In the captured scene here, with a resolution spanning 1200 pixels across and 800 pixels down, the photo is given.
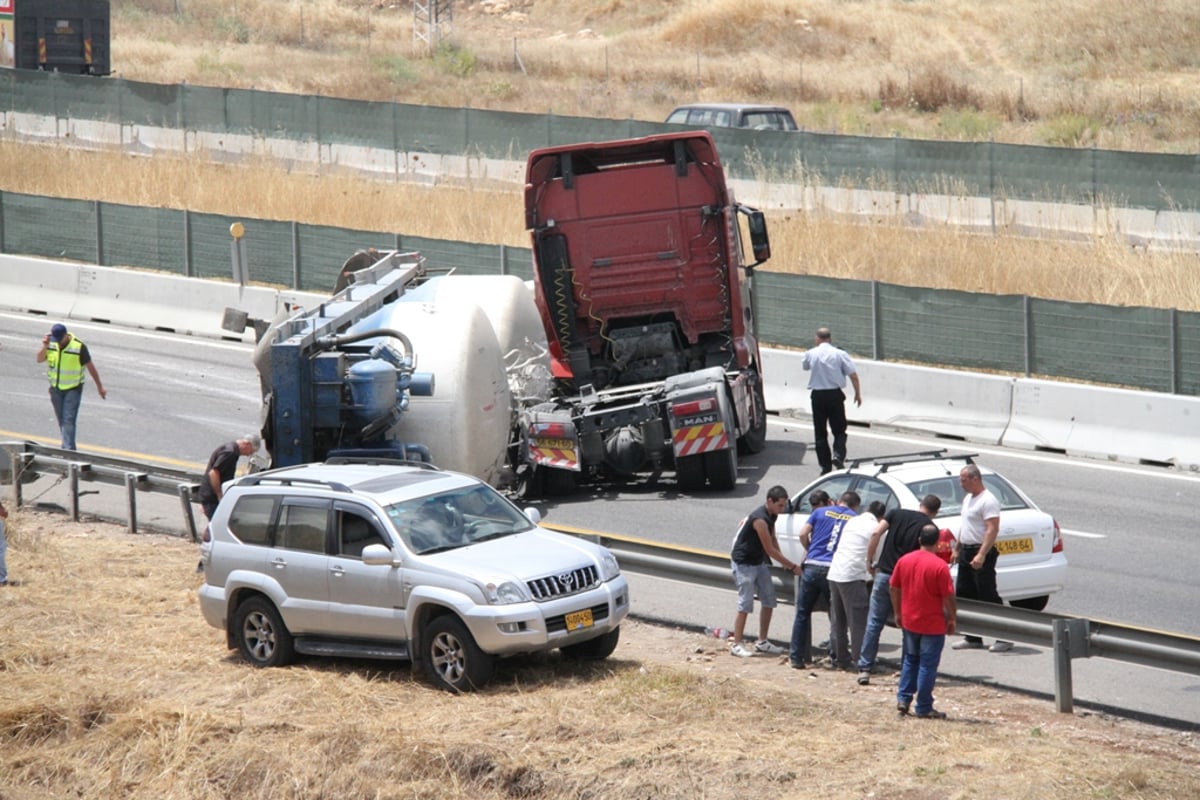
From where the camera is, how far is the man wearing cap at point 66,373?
66.6 ft

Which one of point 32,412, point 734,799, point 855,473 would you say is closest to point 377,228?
point 32,412

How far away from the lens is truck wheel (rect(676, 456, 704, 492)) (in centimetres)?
1880

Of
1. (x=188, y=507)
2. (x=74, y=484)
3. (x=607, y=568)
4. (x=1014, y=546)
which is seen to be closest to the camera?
(x=607, y=568)

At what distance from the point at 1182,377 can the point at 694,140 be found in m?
6.89

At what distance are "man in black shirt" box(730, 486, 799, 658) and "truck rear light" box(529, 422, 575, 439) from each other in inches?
190

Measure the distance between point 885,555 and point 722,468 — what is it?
6.37 meters

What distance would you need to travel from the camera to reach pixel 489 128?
3803 cm

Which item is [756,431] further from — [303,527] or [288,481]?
[303,527]

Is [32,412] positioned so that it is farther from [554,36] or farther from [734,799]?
[554,36]

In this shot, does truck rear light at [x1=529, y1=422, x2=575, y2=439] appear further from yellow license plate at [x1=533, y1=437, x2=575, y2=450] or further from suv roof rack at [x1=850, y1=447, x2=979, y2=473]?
suv roof rack at [x1=850, y1=447, x2=979, y2=473]

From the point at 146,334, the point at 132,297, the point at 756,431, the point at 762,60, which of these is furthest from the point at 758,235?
the point at 762,60

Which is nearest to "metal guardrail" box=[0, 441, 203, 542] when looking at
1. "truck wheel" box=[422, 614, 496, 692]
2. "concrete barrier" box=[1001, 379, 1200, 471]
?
"truck wheel" box=[422, 614, 496, 692]

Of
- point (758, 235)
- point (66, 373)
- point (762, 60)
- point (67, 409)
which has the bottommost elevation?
point (67, 409)

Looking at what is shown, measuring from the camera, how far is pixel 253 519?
13617 millimetres
